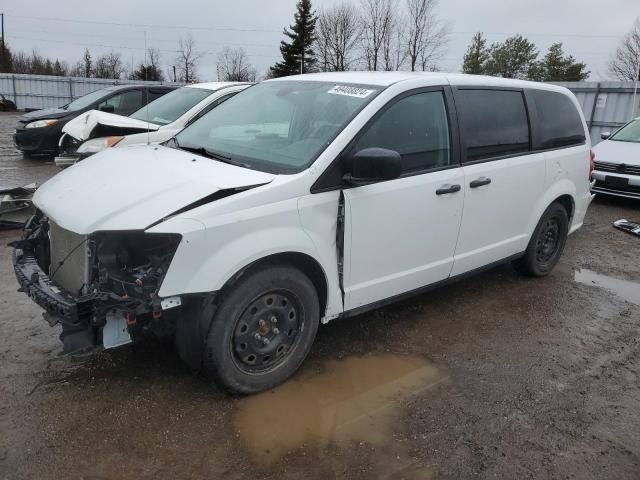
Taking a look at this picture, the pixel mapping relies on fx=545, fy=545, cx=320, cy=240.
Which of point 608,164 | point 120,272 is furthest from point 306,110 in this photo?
point 608,164

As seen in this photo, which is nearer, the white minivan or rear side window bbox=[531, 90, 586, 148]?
the white minivan

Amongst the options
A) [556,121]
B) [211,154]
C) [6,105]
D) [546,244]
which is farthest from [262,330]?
[6,105]

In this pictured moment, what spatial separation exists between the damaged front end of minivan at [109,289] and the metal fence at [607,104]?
1414cm

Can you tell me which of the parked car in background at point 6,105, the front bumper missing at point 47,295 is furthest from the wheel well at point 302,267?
the parked car in background at point 6,105

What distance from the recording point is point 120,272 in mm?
2926

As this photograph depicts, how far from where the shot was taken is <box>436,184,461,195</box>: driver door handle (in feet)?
12.8

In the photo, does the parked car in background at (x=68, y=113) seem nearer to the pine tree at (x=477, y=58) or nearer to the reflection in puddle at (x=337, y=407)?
the reflection in puddle at (x=337, y=407)

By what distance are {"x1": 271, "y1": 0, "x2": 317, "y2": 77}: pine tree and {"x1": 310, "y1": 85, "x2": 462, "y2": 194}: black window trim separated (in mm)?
46479

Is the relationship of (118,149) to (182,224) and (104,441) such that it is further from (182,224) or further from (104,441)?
(104,441)

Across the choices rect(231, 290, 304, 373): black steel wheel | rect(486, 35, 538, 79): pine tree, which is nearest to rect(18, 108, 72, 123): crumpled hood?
rect(231, 290, 304, 373): black steel wheel

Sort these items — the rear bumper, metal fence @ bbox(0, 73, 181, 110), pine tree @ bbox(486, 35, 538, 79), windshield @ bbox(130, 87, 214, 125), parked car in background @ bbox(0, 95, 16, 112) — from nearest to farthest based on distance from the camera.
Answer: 1. windshield @ bbox(130, 87, 214, 125)
2. the rear bumper
3. parked car in background @ bbox(0, 95, 16, 112)
4. metal fence @ bbox(0, 73, 181, 110)
5. pine tree @ bbox(486, 35, 538, 79)

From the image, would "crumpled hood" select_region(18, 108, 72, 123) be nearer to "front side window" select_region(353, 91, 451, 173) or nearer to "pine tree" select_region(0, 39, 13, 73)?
"front side window" select_region(353, 91, 451, 173)

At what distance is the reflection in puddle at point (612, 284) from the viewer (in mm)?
5314

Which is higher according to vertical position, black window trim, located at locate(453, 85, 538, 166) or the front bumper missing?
black window trim, located at locate(453, 85, 538, 166)
